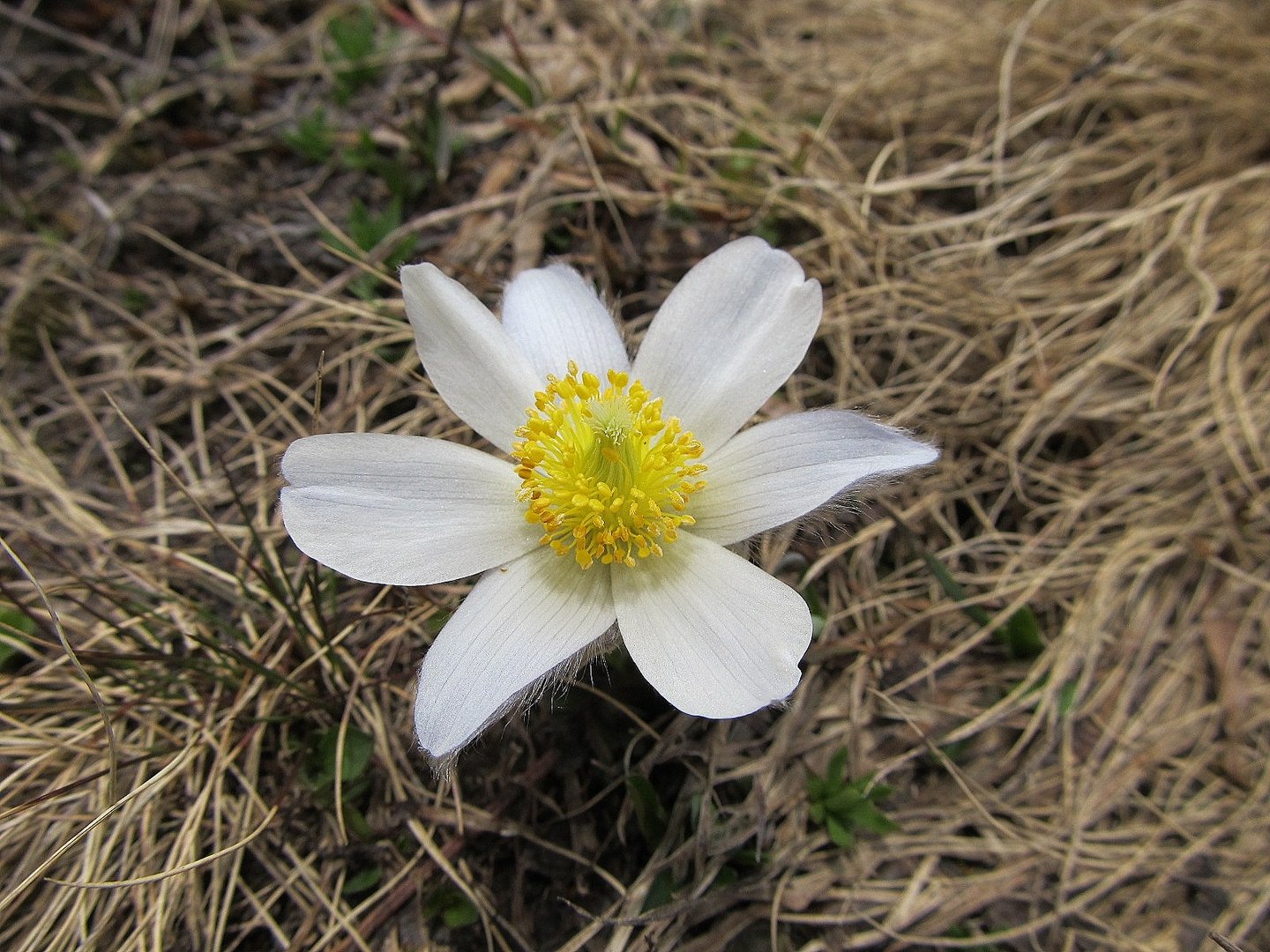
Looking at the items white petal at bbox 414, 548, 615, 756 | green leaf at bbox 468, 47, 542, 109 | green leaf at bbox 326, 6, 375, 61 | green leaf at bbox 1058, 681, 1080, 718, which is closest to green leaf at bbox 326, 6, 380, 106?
green leaf at bbox 326, 6, 375, 61

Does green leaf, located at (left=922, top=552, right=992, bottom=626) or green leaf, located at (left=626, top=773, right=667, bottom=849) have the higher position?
green leaf, located at (left=626, top=773, right=667, bottom=849)

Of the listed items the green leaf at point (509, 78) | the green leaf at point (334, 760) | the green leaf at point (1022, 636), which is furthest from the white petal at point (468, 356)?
the green leaf at point (1022, 636)

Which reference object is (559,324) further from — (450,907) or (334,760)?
(450,907)

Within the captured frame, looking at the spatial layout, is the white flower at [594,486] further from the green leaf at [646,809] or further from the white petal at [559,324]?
the green leaf at [646,809]

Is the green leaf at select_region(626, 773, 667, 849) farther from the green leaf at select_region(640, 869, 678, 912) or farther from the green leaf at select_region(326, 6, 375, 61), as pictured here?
the green leaf at select_region(326, 6, 375, 61)

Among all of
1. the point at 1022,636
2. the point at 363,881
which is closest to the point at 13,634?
the point at 363,881
